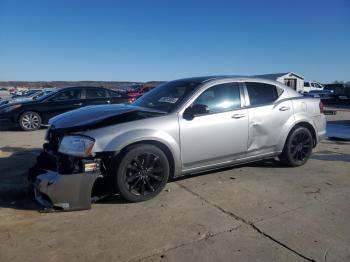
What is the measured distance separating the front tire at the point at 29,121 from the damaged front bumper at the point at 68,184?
310 inches

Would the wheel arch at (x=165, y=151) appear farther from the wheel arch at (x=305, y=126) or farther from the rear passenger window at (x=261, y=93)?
the wheel arch at (x=305, y=126)

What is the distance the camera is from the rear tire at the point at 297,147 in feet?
18.8

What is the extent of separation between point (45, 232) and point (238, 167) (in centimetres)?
344

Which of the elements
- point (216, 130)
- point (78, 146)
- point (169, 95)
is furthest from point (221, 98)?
point (78, 146)

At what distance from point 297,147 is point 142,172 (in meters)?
2.96

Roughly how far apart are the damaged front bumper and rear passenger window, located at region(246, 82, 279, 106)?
267 cm

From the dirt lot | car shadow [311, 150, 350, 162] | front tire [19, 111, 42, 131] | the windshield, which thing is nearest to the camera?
the dirt lot

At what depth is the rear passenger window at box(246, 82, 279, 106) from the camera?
17.6 ft

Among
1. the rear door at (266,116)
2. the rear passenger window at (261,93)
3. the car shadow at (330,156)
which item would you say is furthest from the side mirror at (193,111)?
the car shadow at (330,156)

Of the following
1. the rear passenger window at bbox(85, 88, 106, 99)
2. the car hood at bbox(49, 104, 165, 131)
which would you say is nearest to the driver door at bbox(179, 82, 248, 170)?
the car hood at bbox(49, 104, 165, 131)

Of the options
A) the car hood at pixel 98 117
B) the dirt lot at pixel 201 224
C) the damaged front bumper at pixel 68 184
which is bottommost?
the dirt lot at pixel 201 224

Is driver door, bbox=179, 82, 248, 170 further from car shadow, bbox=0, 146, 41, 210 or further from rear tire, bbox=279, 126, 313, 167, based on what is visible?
car shadow, bbox=0, 146, 41, 210

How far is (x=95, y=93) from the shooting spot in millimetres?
11922

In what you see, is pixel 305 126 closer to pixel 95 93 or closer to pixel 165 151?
pixel 165 151
